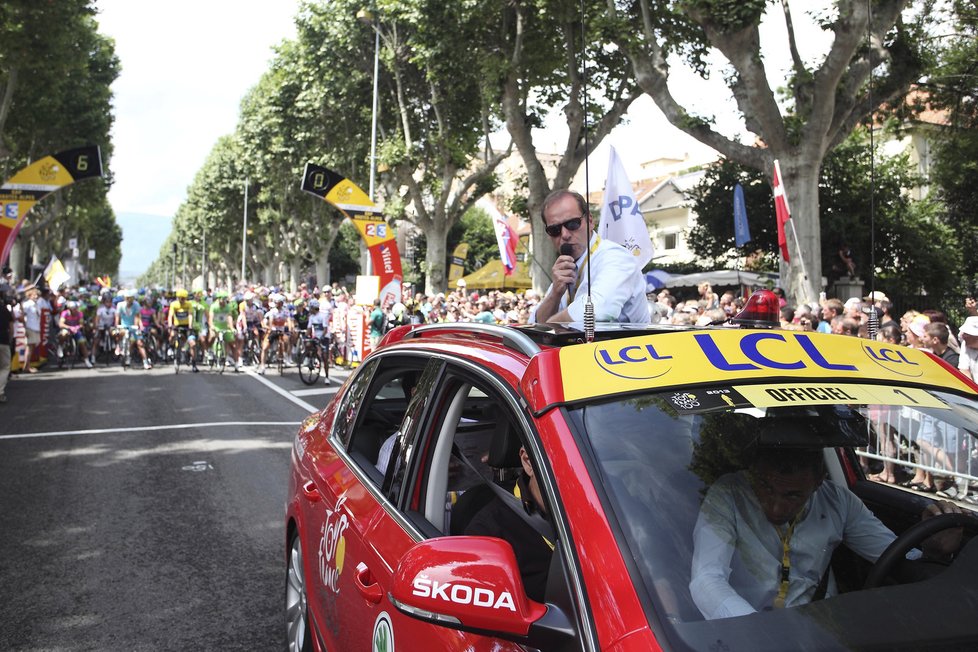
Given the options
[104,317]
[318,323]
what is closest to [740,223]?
[318,323]

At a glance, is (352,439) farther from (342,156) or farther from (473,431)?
(342,156)

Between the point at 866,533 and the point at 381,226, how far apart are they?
23.6 m

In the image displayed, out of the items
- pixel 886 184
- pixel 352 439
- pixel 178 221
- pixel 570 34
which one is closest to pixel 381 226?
pixel 570 34

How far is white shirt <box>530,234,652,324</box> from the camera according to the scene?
142 inches

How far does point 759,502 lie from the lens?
1.99 metres

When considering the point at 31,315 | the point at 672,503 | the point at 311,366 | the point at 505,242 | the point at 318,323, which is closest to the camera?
the point at 672,503

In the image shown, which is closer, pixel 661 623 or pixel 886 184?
pixel 661 623

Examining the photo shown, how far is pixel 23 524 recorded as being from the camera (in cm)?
619

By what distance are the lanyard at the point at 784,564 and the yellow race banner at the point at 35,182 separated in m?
21.8

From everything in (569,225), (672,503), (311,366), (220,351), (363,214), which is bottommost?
(311,366)

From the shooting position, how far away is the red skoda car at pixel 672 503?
63.3 inches

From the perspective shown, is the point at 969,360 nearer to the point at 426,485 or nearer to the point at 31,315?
the point at 426,485

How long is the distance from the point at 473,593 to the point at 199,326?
65.8ft

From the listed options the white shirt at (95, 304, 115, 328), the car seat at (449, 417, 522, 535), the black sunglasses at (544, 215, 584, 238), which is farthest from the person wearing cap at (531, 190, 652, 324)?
the white shirt at (95, 304, 115, 328)
